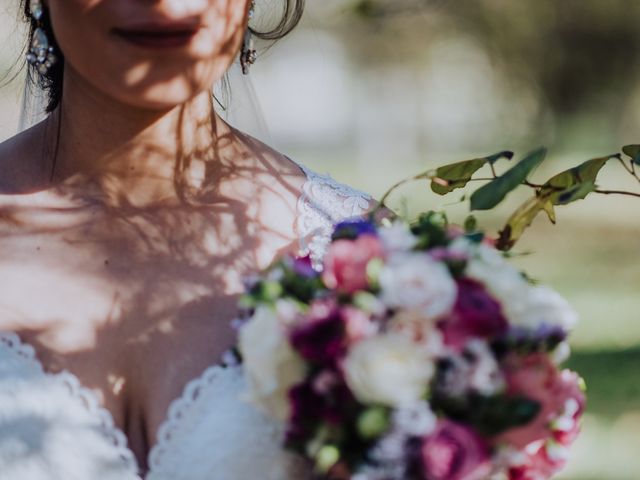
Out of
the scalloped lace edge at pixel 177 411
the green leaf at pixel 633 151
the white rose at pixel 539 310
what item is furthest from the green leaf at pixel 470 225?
the scalloped lace edge at pixel 177 411

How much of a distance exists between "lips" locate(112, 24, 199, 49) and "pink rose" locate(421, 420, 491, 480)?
90 cm

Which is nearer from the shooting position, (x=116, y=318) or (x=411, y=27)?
(x=116, y=318)

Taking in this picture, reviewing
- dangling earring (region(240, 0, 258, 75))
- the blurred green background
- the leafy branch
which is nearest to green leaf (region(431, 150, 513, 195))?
the leafy branch

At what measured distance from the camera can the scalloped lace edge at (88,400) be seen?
6.35 ft

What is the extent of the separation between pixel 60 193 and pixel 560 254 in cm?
965

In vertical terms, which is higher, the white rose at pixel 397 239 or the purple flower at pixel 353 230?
the white rose at pixel 397 239

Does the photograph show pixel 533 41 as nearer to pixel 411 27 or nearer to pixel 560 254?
pixel 411 27

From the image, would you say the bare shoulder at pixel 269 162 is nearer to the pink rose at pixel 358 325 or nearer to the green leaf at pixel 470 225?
the green leaf at pixel 470 225

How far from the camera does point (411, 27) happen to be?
20.0 meters

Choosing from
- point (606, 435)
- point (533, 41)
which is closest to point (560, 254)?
point (606, 435)

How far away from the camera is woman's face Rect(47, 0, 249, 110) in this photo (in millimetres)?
1959

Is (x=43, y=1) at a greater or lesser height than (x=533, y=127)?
greater

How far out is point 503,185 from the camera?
1.73 m

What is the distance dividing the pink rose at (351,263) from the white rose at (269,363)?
11cm
